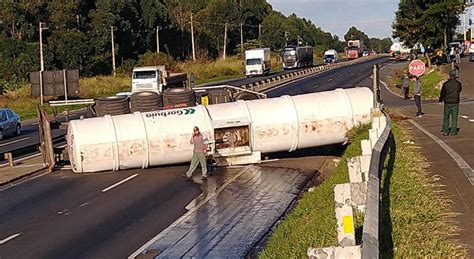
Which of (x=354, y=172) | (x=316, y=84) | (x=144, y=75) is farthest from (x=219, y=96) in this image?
(x=316, y=84)

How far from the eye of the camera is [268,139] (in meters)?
23.3

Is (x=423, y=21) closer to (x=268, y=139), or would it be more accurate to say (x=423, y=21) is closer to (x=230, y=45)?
(x=268, y=139)

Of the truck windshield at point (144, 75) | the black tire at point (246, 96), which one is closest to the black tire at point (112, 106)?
the black tire at point (246, 96)

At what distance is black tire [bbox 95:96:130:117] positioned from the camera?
28.6 meters

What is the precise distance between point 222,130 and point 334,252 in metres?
17.6

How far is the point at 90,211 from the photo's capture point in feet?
53.6

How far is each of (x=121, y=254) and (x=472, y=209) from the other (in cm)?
548

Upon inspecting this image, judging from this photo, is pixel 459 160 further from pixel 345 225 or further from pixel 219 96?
pixel 219 96

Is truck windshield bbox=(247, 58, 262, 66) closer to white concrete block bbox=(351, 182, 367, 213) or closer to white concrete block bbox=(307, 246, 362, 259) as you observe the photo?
white concrete block bbox=(351, 182, 367, 213)

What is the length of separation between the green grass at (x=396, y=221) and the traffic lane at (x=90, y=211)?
271cm

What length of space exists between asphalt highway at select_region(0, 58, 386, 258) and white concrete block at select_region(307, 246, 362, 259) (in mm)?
6781

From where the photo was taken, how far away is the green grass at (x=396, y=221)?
8.38 metres

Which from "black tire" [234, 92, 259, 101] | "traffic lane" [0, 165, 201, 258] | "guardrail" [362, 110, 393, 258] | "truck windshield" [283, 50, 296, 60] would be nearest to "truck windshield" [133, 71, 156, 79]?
"black tire" [234, 92, 259, 101]

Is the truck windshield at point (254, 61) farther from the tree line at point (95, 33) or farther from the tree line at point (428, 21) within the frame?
the tree line at point (95, 33)
